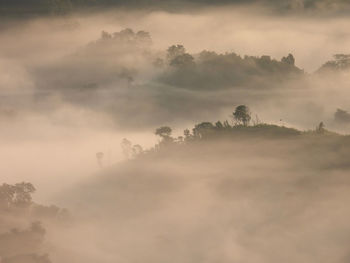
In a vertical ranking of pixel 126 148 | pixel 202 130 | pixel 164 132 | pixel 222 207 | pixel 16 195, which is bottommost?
pixel 16 195

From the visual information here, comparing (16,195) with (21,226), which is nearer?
(21,226)

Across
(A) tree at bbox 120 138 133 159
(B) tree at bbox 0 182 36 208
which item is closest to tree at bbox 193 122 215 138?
(A) tree at bbox 120 138 133 159

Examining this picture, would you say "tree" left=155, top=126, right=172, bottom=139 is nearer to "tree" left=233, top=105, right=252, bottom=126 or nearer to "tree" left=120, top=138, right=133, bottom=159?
"tree" left=233, top=105, right=252, bottom=126

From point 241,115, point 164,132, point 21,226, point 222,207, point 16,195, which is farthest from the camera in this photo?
point 222,207

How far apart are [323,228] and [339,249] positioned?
1476 cm

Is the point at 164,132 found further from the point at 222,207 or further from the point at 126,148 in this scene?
the point at 126,148

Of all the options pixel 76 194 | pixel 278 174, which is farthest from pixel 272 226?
pixel 76 194

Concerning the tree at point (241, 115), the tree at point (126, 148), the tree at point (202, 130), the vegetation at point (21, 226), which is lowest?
the vegetation at point (21, 226)

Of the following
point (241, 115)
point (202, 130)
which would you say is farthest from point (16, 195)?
point (202, 130)

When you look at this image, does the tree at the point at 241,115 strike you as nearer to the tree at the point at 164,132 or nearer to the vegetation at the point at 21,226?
the tree at the point at 164,132

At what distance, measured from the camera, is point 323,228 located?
135625mm

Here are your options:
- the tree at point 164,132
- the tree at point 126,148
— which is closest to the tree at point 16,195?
the tree at point 164,132

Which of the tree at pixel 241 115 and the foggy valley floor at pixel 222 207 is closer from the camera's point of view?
the foggy valley floor at pixel 222 207

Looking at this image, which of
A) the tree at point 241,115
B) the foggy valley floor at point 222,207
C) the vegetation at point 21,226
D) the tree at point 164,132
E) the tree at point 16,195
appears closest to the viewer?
Result: the vegetation at point 21,226
